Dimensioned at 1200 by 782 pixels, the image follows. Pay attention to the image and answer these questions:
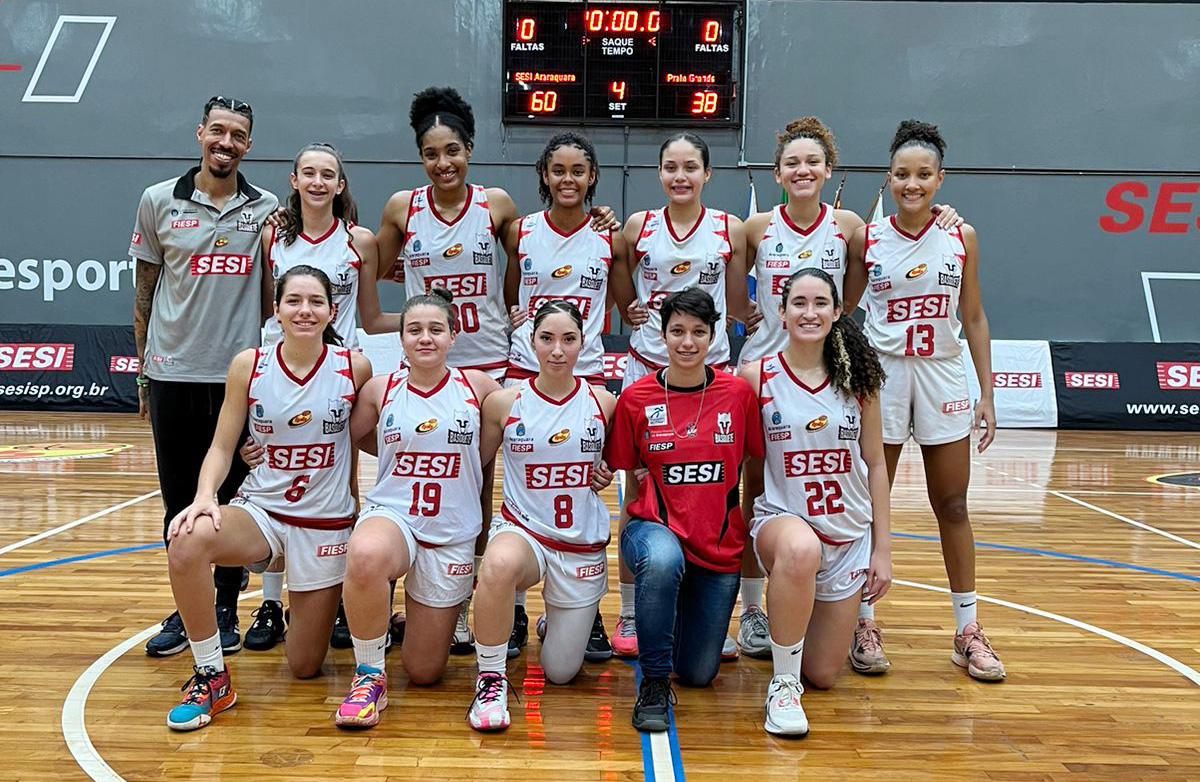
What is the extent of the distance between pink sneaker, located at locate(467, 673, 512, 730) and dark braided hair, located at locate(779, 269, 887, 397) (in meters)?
Answer: 1.45

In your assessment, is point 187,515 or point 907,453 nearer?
point 187,515

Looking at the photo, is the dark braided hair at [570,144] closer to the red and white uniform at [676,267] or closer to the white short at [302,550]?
the red and white uniform at [676,267]

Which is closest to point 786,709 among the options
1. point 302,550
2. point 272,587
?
point 302,550

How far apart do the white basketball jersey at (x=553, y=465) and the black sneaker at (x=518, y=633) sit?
1.74 ft

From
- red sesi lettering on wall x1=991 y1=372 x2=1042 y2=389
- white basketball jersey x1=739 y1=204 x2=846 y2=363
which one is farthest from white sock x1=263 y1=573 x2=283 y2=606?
red sesi lettering on wall x1=991 y1=372 x2=1042 y2=389

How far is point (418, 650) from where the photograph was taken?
3318 mm

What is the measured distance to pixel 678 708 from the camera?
321cm

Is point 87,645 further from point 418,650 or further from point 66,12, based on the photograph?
point 66,12

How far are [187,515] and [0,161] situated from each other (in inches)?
463

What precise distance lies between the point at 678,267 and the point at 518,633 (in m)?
1.53

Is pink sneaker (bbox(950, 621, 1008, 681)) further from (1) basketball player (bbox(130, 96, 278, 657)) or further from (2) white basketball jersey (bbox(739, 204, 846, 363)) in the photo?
(1) basketball player (bbox(130, 96, 278, 657))

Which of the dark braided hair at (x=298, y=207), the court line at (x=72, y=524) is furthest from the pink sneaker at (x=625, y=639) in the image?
the court line at (x=72, y=524)

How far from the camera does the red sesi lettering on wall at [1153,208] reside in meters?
12.5

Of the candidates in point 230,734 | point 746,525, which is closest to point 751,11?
point 746,525
